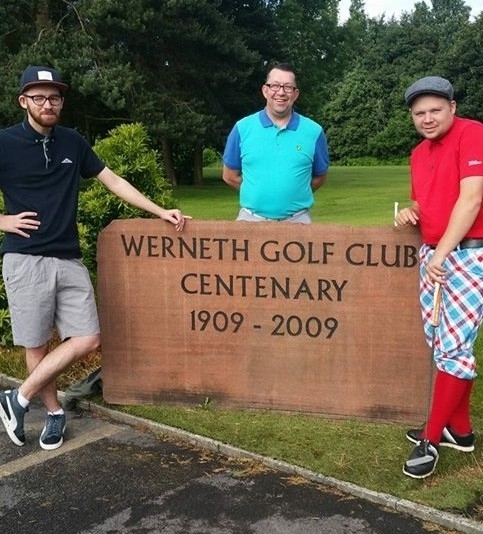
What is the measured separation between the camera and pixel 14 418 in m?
3.96

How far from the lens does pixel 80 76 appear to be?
20000 millimetres

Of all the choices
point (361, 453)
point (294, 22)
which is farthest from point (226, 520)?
point (294, 22)

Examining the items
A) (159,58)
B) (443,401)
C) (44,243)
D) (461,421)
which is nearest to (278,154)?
(44,243)

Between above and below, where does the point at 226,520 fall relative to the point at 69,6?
below

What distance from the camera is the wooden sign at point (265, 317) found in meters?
4.13

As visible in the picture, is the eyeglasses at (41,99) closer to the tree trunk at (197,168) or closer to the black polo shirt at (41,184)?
the black polo shirt at (41,184)

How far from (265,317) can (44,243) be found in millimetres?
1380

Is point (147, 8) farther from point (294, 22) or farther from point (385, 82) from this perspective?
point (385, 82)

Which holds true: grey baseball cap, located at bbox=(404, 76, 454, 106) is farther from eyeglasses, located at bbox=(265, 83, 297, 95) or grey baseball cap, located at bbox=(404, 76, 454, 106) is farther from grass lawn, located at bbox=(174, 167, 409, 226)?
grass lawn, located at bbox=(174, 167, 409, 226)

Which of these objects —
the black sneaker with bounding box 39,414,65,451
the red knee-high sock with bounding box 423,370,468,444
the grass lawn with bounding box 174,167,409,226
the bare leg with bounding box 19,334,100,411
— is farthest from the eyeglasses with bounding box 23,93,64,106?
the grass lawn with bounding box 174,167,409,226

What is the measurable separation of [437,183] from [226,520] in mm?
1800

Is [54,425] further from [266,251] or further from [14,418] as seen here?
[266,251]

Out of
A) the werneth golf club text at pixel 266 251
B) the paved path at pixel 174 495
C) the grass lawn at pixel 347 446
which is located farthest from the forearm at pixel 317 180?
the paved path at pixel 174 495

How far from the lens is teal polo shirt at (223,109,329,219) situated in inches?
165
